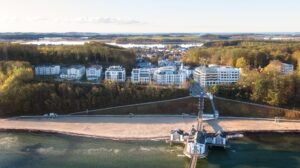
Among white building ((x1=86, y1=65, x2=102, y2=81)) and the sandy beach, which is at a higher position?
white building ((x1=86, y1=65, x2=102, y2=81))

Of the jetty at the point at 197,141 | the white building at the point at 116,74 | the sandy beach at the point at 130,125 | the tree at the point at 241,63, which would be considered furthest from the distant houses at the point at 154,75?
the jetty at the point at 197,141

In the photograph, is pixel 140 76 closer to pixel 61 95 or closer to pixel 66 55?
pixel 61 95

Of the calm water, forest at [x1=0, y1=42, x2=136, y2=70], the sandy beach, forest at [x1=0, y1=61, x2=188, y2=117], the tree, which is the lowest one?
the calm water

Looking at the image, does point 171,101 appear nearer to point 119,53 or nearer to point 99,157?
point 99,157

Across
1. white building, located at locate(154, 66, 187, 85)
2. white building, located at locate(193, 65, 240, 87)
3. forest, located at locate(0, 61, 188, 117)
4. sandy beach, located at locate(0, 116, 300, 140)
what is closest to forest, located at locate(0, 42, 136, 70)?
white building, located at locate(154, 66, 187, 85)

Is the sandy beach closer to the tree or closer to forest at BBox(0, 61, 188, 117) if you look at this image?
forest at BBox(0, 61, 188, 117)

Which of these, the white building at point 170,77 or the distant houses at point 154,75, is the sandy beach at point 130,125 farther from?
the white building at point 170,77

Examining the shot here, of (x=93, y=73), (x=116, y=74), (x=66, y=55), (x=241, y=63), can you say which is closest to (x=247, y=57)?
(x=241, y=63)
